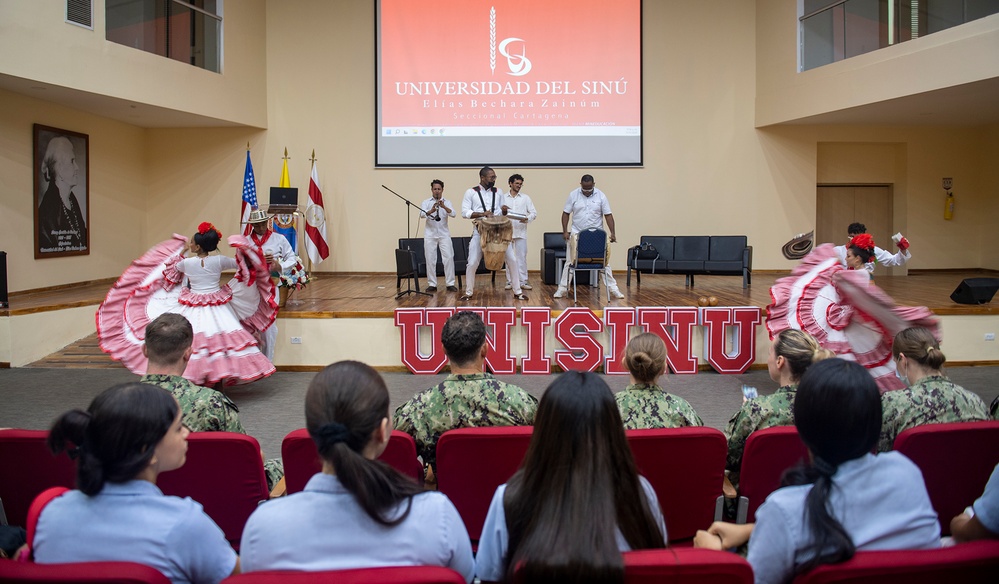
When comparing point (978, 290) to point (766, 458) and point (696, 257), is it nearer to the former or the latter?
point (696, 257)

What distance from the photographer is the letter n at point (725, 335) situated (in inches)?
307

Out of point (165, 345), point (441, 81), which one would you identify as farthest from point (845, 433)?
point (441, 81)

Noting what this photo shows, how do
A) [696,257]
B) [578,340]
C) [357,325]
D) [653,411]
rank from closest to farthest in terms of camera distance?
[653,411] < [578,340] < [357,325] < [696,257]

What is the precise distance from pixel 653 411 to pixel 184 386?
1956mm

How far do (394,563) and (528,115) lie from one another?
39.4 ft

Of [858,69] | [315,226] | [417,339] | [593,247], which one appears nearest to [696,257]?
[593,247]

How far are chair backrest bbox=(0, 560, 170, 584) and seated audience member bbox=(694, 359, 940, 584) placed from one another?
1.24 meters

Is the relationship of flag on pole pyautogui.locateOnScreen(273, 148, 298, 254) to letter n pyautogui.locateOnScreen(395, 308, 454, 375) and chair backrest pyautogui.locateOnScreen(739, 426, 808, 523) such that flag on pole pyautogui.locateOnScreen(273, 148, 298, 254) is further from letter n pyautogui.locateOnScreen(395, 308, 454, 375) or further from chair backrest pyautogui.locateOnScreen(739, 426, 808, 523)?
chair backrest pyautogui.locateOnScreen(739, 426, 808, 523)

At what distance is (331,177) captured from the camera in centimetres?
1330

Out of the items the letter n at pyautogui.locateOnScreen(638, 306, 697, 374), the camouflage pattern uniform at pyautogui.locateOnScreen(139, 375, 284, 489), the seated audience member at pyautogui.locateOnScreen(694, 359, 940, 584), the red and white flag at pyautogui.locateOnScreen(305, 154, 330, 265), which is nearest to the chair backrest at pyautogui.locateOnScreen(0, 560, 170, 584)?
the seated audience member at pyautogui.locateOnScreen(694, 359, 940, 584)

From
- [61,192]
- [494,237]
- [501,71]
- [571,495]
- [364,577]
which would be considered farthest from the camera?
[501,71]

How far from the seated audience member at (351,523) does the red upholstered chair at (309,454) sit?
99 centimetres

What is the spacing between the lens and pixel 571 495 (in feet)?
5.27

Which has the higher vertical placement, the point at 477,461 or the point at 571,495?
the point at 571,495
